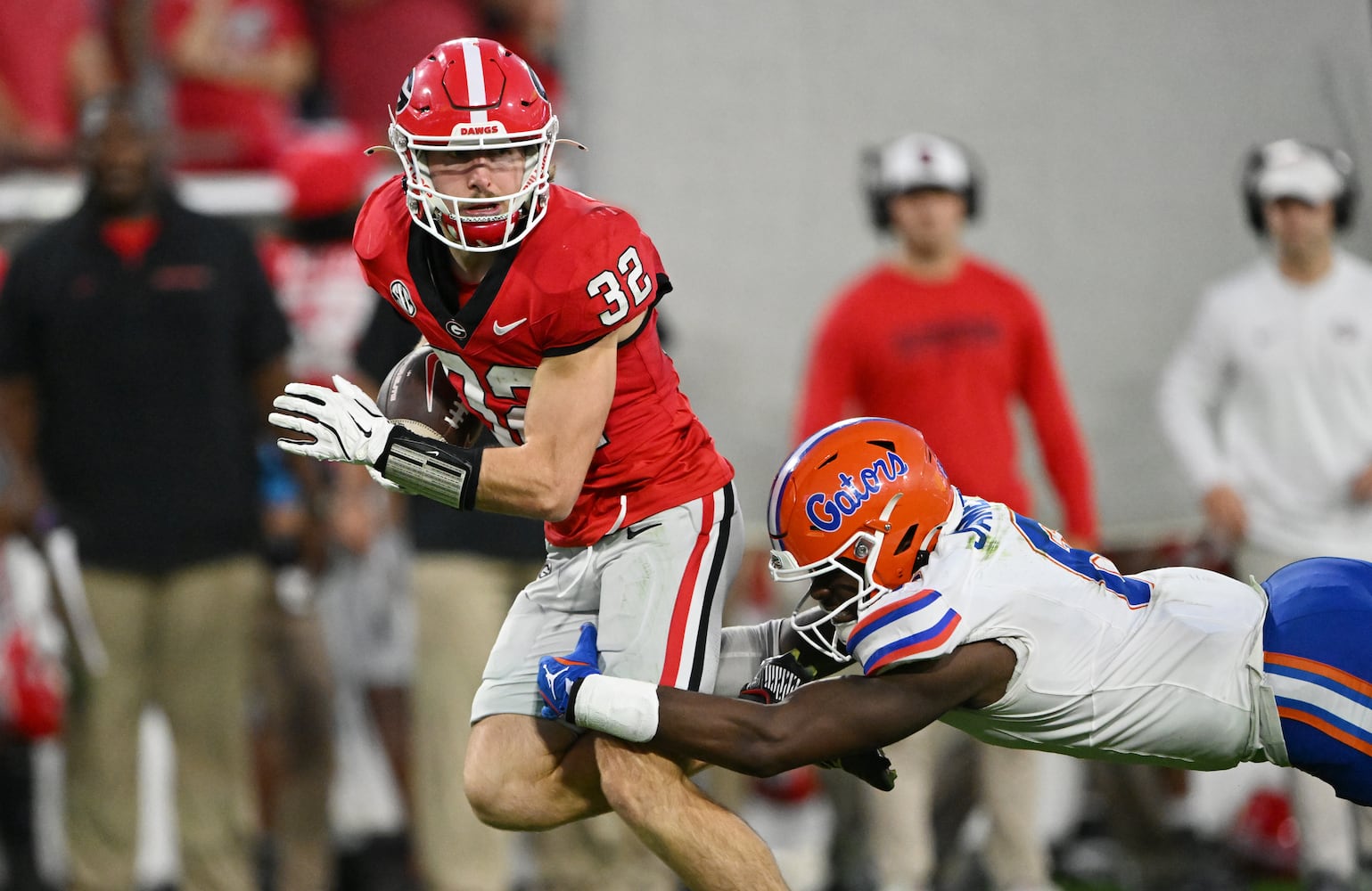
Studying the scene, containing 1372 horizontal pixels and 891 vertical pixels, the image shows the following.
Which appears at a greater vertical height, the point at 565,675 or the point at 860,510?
the point at 860,510

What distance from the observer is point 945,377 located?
566 centimetres

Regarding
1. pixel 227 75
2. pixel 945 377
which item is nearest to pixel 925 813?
pixel 945 377

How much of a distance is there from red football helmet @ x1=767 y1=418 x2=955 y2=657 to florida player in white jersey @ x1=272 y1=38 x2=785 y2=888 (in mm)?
299

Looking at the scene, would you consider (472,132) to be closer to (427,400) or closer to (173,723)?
(427,400)

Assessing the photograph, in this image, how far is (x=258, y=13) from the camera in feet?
22.6

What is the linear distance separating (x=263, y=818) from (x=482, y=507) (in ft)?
10.2

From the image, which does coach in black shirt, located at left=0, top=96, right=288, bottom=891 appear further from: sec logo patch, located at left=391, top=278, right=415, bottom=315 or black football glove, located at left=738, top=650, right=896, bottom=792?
black football glove, located at left=738, top=650, right=896, bottom=792

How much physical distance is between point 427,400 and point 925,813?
2644 millimetres

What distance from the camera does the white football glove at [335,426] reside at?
3484 millimetres

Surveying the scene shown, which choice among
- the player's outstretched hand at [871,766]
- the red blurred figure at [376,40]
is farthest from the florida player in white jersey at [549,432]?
the red blurred figure at [376,40]

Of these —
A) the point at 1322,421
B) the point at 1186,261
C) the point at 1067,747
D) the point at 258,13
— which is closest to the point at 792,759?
the point at 1067,747

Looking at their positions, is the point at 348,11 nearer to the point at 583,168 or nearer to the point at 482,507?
the point at 583,168

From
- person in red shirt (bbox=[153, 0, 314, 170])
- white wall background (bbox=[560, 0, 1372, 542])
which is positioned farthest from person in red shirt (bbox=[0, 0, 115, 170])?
white wall background (bbox=[560, 0, 1372, 542])

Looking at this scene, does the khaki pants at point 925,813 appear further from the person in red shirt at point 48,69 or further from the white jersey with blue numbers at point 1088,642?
the person in red shirt at point 48,69
